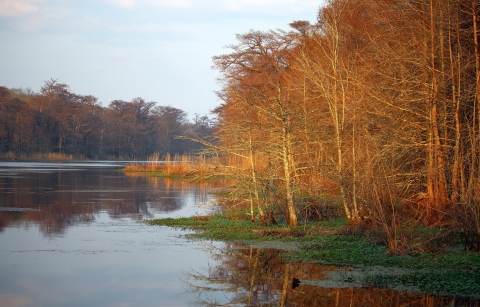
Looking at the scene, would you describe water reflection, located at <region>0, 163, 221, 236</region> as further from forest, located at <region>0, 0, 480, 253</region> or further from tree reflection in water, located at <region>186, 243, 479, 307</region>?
tree reflection in water, located at <region>186, 243, 479, 307</region>

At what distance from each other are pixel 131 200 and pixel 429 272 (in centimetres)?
1790

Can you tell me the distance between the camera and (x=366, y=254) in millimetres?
12070

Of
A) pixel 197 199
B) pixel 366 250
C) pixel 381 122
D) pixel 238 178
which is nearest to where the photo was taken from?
pixel 366 250

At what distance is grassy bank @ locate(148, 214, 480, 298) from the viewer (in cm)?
960

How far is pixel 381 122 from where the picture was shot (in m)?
17.5

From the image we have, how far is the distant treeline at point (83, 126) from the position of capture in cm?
8288

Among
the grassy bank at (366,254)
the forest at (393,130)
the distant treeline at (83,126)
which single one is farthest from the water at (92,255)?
the distant treeline at (83,126)

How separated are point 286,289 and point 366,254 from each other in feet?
10.8

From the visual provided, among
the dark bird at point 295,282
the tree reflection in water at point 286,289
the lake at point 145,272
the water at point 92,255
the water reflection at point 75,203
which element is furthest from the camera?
the water reflection at point 75,203

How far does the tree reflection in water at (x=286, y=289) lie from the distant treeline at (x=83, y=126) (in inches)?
2213

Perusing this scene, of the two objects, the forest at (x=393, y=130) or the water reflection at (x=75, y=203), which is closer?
the forest at (x=393, y=130)

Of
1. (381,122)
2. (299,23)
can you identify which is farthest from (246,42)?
(381,122)

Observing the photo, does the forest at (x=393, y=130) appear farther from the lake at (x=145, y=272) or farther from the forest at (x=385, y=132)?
the lake at (x=145, y=272)

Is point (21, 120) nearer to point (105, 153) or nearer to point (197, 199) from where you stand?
point (105, 153)
